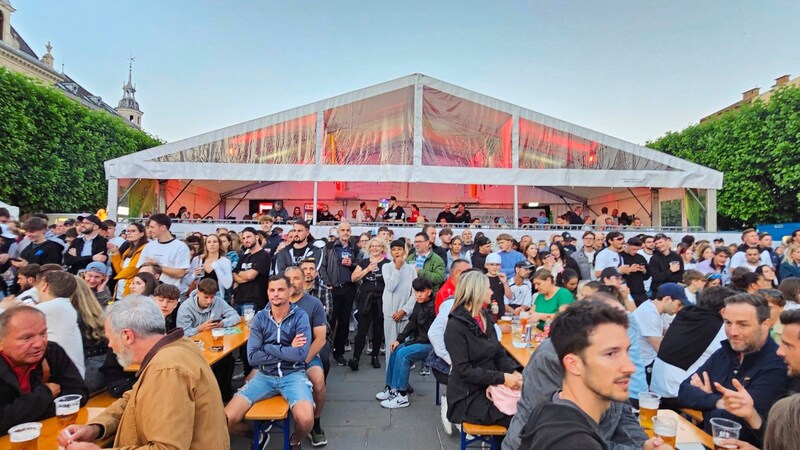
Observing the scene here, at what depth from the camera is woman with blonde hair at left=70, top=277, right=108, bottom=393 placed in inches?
142

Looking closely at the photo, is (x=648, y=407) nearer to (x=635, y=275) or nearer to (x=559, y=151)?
(x=635, y=275)

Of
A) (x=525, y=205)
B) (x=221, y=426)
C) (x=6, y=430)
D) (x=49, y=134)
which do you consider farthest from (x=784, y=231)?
(x=49, y=134)

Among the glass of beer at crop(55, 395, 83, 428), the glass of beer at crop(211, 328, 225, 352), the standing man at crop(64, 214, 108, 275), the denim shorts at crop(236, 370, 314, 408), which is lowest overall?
the denim shorts at crop(236, 370, 314, 408)

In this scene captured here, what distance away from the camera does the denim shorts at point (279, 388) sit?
3.68 meters

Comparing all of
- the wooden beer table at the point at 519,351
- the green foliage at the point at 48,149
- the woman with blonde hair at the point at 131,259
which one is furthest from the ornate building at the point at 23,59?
the wooden beer table at the point at 519,351

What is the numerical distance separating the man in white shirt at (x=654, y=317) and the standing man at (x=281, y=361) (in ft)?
10.7

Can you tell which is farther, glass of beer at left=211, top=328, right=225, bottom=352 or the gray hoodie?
the gray hoodie

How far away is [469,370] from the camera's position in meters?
3.38

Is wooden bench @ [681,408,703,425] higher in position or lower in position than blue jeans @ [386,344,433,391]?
higher

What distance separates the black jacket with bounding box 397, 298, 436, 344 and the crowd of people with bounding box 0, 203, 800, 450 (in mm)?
18

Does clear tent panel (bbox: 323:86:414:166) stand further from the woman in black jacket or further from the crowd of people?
the woman in black jacket

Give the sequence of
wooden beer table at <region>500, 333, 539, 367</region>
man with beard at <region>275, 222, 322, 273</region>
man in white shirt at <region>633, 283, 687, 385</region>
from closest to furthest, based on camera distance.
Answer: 1. wooden beer table at <region>500, 333, 539, 367</region>
2. man in white shirt at <region>633, 283, 687, 385</region>
3. man with beard at <region>275, 222, 322, 273</region>

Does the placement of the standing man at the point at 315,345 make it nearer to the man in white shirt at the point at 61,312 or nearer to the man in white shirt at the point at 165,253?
the man in white shirt at the point at 61,312

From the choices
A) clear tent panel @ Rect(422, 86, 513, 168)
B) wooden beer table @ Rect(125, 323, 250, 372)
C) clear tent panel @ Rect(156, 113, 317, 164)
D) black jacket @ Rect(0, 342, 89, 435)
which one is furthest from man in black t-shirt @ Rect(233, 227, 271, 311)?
clear tent panel @ Rect(422, 86, 513, 168)
